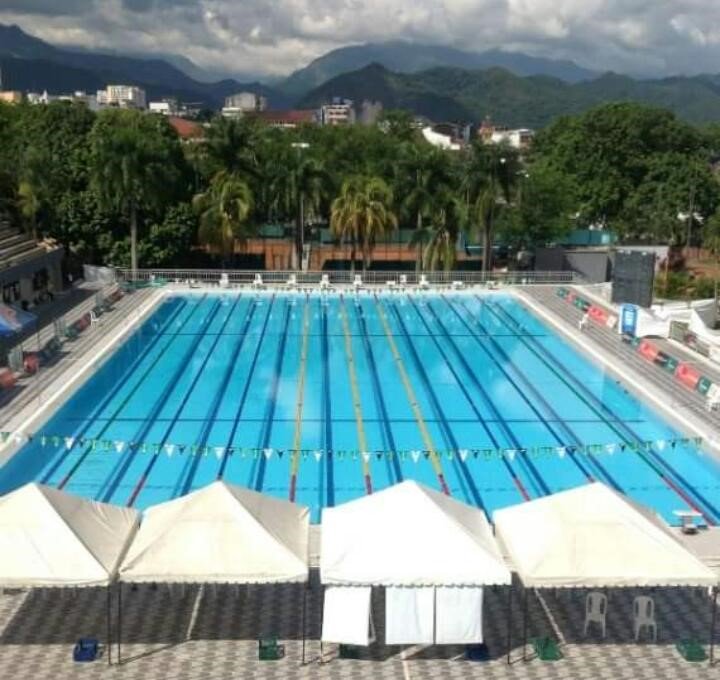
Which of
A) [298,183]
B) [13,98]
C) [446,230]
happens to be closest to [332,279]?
[298,183]

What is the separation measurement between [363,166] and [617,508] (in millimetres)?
39026

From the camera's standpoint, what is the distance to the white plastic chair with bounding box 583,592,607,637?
10.9 m

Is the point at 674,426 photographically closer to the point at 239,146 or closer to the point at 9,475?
the point at 9,475

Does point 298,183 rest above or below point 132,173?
below

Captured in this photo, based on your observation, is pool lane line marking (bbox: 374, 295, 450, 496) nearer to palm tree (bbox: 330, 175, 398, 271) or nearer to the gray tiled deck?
the gray tiled deck

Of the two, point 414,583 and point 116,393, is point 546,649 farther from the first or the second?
point 116,393

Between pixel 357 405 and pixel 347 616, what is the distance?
1149 centimetres

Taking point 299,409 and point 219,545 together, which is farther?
point 299,409

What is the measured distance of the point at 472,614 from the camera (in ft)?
33.0

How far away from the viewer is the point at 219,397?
22.0 metres

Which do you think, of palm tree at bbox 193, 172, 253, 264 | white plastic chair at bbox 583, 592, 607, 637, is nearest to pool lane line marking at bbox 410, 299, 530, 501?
white plastic chair at bbox 583, 592, 607, 637

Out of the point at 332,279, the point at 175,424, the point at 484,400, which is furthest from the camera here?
the point at 332,279

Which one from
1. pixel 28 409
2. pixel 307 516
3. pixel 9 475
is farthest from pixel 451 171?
pixel 307 516

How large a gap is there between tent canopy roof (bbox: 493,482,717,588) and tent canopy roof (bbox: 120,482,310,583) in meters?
2.64
